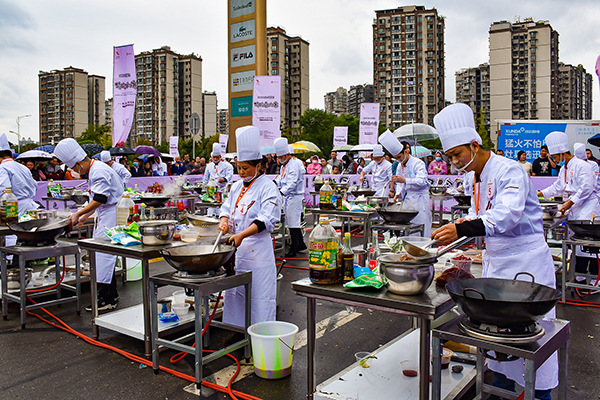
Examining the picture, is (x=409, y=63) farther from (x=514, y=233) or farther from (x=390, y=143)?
(x=514, y=233)

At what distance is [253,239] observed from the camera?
3.75 metres

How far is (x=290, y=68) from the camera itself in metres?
88.0

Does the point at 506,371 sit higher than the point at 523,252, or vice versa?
the point at 523,252

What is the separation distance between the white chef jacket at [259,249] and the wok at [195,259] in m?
0.41

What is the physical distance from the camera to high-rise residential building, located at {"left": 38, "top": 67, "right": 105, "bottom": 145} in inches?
3383

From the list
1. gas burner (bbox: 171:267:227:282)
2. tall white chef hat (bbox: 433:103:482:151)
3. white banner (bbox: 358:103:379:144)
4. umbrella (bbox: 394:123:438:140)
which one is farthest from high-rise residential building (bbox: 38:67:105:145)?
tall white chef hat (bbox: 433:103:482:151)

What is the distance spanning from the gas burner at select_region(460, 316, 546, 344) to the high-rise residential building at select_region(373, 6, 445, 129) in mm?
80403

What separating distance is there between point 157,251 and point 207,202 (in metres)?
5.00

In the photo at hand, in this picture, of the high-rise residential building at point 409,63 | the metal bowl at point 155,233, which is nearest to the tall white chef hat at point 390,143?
the metal bowl at point 155,233

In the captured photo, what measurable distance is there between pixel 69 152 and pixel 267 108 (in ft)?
19.6

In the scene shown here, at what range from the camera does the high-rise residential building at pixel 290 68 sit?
277 ft

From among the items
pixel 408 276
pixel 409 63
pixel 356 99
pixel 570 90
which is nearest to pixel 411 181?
pixel 408 276

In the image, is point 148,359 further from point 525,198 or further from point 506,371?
point 525,198

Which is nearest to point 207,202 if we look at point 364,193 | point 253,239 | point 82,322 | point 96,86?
point 364,193
